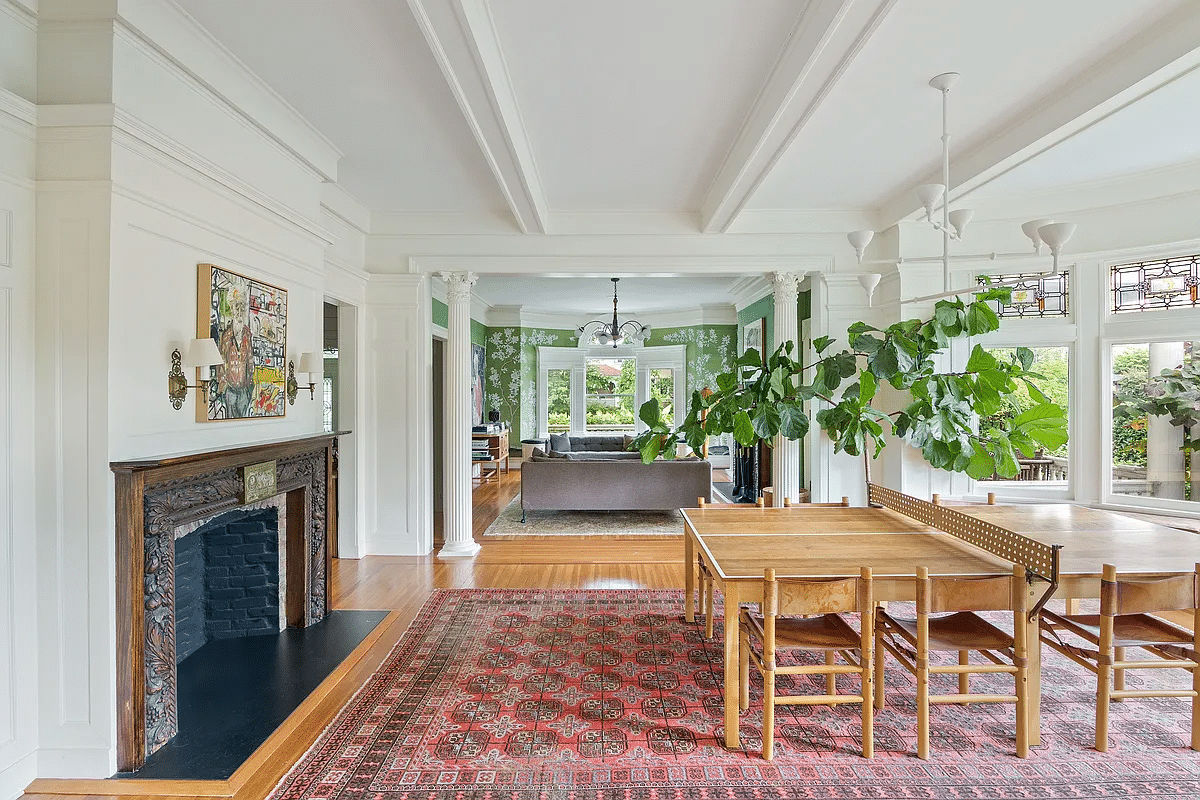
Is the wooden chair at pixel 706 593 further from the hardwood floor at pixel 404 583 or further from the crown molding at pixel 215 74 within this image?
the crown molding at pixel 215 74

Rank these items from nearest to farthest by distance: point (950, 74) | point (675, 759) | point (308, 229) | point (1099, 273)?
point (675, 759)
point (950, 74)
point (308, 229)
point (1099, 273)

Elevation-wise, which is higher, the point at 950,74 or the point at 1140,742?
the point at 950,74

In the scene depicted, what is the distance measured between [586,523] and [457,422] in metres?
1.89

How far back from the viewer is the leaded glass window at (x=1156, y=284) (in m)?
4.10

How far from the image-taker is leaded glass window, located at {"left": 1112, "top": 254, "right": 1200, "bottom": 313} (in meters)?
4.10

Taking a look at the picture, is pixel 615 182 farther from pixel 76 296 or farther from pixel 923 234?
pixel 76 296

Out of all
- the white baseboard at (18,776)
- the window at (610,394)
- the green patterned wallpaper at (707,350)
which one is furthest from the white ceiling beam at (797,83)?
the window at (610,394)

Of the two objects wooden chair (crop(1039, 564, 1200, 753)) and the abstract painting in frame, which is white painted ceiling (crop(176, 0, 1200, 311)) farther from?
wooden chair (crop(1039, 564, 1200, 753))

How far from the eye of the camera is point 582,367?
11383 millimetres

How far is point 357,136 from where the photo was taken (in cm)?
371

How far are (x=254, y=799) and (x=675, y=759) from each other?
1491 millimetres

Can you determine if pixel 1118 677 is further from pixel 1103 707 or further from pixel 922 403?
pixel 922 403

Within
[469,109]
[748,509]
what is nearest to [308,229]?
[469,109]

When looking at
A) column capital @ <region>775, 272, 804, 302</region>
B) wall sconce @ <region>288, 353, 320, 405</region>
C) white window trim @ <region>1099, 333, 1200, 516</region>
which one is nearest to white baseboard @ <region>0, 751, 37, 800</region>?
wall sconce @ <region>288, 353, 320, 405</region>
